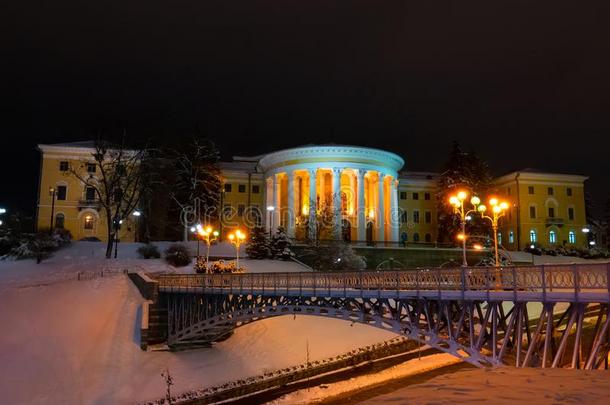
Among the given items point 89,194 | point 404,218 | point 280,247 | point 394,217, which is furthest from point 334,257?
point 89,194

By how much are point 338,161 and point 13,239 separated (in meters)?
31.1

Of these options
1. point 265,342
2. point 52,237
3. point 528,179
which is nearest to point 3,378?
point 265,342

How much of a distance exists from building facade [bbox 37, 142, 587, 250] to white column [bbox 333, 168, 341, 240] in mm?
105

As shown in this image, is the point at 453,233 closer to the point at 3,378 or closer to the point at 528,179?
the point at 528,179

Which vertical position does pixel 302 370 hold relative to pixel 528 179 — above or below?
below

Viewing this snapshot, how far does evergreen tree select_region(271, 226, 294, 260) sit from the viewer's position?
4762 cm

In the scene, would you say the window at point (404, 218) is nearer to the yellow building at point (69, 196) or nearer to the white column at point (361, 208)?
the white column at point (361, 208)

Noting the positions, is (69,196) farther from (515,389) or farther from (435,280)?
(515,389)

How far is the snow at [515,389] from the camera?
732 cm

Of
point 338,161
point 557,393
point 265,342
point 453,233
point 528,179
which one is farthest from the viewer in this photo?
point 528,179

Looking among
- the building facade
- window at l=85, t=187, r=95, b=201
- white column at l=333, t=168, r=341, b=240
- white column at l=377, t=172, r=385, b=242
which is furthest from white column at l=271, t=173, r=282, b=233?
window at l=85, t=187, r=95, b=201

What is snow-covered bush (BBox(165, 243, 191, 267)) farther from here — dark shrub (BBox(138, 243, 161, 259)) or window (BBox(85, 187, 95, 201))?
window (BBox(85, 187, 95, 201))

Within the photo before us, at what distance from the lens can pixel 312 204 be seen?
55.1 metres

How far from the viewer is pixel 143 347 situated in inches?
1016
